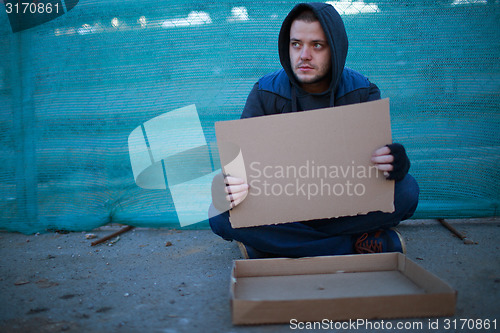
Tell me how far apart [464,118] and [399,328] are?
64.2 inches

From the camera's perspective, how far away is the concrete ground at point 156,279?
4.07ft

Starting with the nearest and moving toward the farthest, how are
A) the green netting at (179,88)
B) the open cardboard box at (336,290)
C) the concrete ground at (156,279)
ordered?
the open cardboard box at (336,290), the concrete ground at (156,279), the green netting at (179,88)

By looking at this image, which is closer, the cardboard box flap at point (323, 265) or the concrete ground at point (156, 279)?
the concrete ground at point (156, 279)

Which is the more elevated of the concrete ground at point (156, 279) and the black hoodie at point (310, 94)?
the black hoodie at point (310, 94)

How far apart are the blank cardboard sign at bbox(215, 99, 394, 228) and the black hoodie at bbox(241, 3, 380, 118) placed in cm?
35

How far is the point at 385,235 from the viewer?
1660mm

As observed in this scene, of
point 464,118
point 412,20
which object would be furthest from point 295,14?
point 464,118

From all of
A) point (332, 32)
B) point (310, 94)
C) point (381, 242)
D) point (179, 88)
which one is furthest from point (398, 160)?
point (179, 88)

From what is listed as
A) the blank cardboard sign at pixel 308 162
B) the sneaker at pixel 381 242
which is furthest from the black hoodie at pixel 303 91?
the sneaker at pixel 381 242

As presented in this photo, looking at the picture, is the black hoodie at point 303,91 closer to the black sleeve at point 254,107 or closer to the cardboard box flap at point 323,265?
the black sleeve at point 254,107

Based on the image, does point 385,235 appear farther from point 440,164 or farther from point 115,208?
point 115,208

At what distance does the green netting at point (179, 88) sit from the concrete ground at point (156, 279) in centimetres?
22

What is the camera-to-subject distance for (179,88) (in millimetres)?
2318

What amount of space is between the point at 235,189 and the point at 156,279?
615 mm
